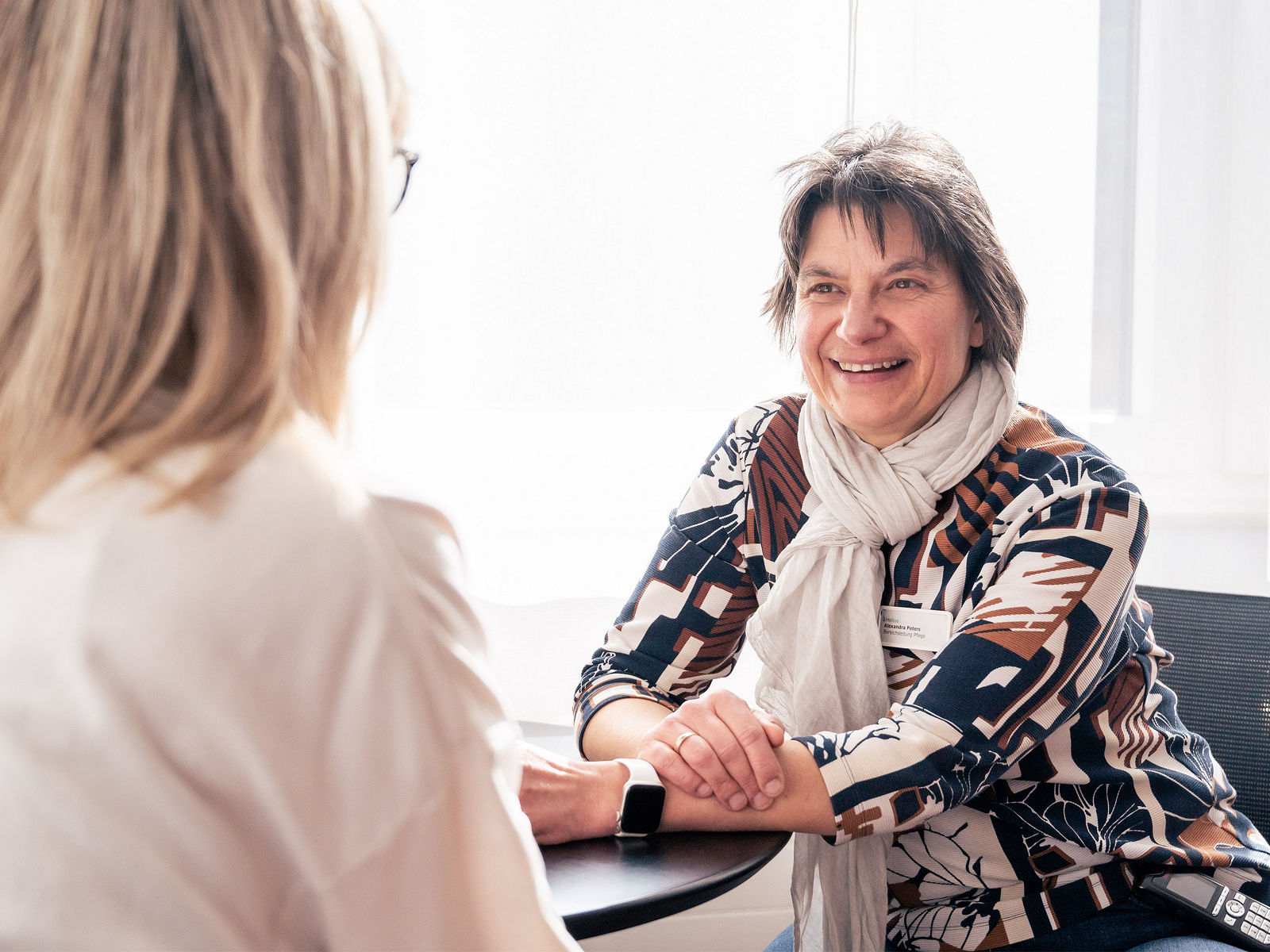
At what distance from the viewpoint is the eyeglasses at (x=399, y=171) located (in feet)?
2.46

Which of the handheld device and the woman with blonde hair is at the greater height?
the woman with blonde hair

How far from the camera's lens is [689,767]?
→ 1.25m

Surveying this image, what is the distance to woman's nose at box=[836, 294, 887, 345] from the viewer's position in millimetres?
1526

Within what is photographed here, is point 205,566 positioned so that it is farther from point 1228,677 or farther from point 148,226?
point 1228,677

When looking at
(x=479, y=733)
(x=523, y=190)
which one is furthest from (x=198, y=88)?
(x=523, y=190)

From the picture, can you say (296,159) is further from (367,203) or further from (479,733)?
(479,733)

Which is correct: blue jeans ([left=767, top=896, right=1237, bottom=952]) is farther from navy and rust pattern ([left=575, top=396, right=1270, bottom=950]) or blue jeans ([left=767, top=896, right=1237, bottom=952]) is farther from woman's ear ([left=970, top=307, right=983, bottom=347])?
woman's ear ([left=970, top=307, right=983, bottom=347])

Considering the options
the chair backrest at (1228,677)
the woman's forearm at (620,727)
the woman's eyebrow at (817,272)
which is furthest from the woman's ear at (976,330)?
the woman's forearm at (620,727)

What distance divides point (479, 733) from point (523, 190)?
1.96 metres

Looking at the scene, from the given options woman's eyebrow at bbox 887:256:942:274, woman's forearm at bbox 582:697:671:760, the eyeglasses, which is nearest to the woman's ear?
woman's eyebrow at bbox 887:256:942:274

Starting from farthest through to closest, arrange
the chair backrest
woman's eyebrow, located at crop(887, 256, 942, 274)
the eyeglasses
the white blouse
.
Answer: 1. the chair backrest
2. woman's eyebrow, located at crop(887, 256, 942, 274)
3. the eyeglasses
4. the white blouse

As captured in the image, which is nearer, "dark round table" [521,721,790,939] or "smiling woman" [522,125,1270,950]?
"dark round table" [521,721,790,939]

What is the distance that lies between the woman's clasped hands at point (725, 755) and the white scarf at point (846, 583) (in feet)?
0.74

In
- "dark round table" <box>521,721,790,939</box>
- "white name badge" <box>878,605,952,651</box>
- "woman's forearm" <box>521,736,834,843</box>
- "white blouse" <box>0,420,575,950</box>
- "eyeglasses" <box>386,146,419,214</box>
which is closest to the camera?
"white blouse" <box>0,420,575,950</box>
